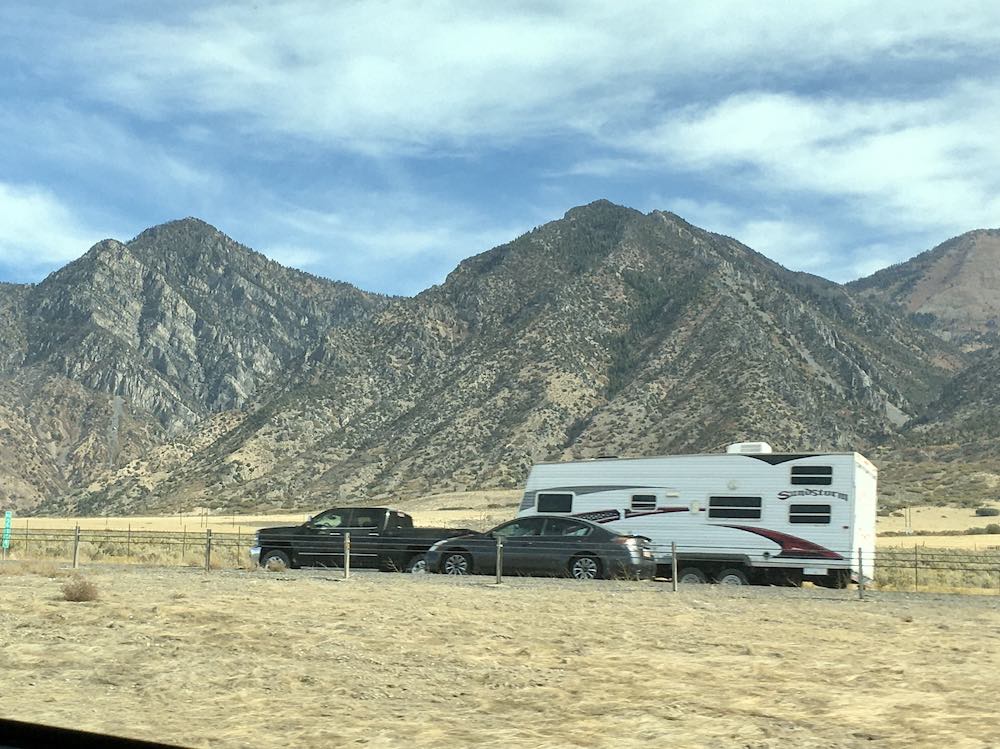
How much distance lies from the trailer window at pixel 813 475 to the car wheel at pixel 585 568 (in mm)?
4945

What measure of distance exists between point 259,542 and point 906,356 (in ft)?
437

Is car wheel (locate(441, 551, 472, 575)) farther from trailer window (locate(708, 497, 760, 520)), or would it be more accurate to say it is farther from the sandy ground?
the sandy ground

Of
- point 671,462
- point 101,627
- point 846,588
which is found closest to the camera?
point 101,627

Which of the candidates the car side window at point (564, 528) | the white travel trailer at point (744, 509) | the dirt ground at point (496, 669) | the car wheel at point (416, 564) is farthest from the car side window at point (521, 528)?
the dirt ground at point (496, 669)

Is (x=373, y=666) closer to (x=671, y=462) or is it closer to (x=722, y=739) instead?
(x=722, y=739)

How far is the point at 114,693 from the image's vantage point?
10859mm

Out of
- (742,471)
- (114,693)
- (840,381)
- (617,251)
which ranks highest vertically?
(617,251)

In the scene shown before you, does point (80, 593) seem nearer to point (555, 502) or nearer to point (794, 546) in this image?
point (555, 502)

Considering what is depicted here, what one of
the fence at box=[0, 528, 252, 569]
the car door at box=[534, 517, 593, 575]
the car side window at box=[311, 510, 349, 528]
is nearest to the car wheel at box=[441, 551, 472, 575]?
the car door at box=[534, 517, 593, 575]

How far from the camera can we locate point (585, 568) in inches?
1000

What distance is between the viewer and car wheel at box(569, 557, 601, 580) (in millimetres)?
25250

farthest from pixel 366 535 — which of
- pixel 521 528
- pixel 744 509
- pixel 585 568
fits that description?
pixel 744 509

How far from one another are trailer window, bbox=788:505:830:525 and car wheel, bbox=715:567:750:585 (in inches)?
68.9

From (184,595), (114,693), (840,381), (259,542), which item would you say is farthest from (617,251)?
(114,693)
